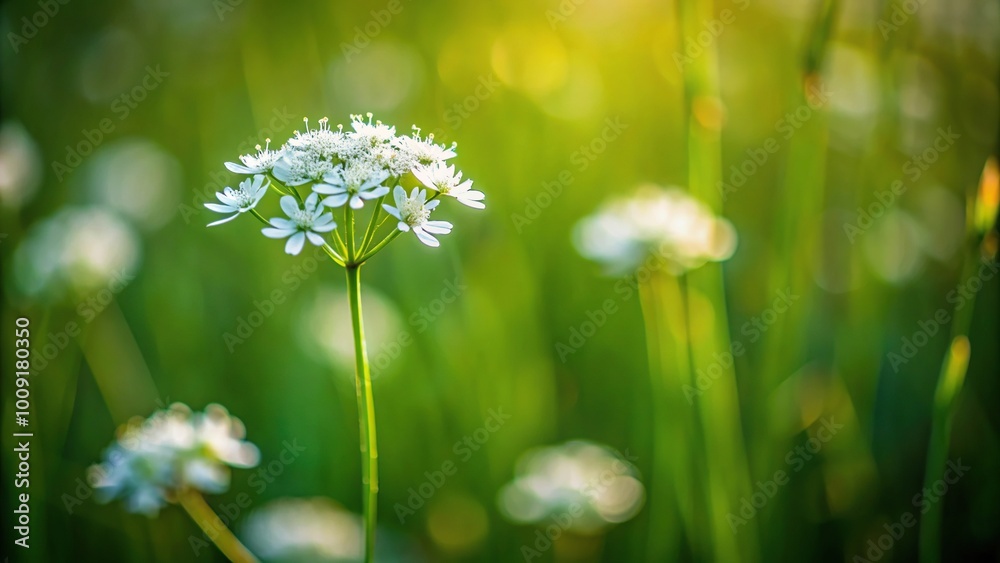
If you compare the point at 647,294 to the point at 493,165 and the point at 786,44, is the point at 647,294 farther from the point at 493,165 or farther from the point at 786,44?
the point at 786,44

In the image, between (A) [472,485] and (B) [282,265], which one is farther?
(B) [282,265]

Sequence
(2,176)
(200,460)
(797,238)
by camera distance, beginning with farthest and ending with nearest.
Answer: (2,176) → (797,238) → (200,460)

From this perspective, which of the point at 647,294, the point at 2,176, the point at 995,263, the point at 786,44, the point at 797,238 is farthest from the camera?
the point at 786,44

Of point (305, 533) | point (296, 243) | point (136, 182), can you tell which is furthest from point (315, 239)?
point (136, 182)

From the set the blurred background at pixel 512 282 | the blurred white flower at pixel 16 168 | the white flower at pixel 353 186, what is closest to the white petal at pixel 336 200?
the white flower at pixel 353 186

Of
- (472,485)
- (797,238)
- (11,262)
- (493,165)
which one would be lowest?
(472,485)

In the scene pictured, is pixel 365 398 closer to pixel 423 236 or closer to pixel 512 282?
pixel 423 236

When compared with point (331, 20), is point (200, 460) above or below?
below

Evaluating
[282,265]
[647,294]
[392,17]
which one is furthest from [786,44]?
[282,265]
